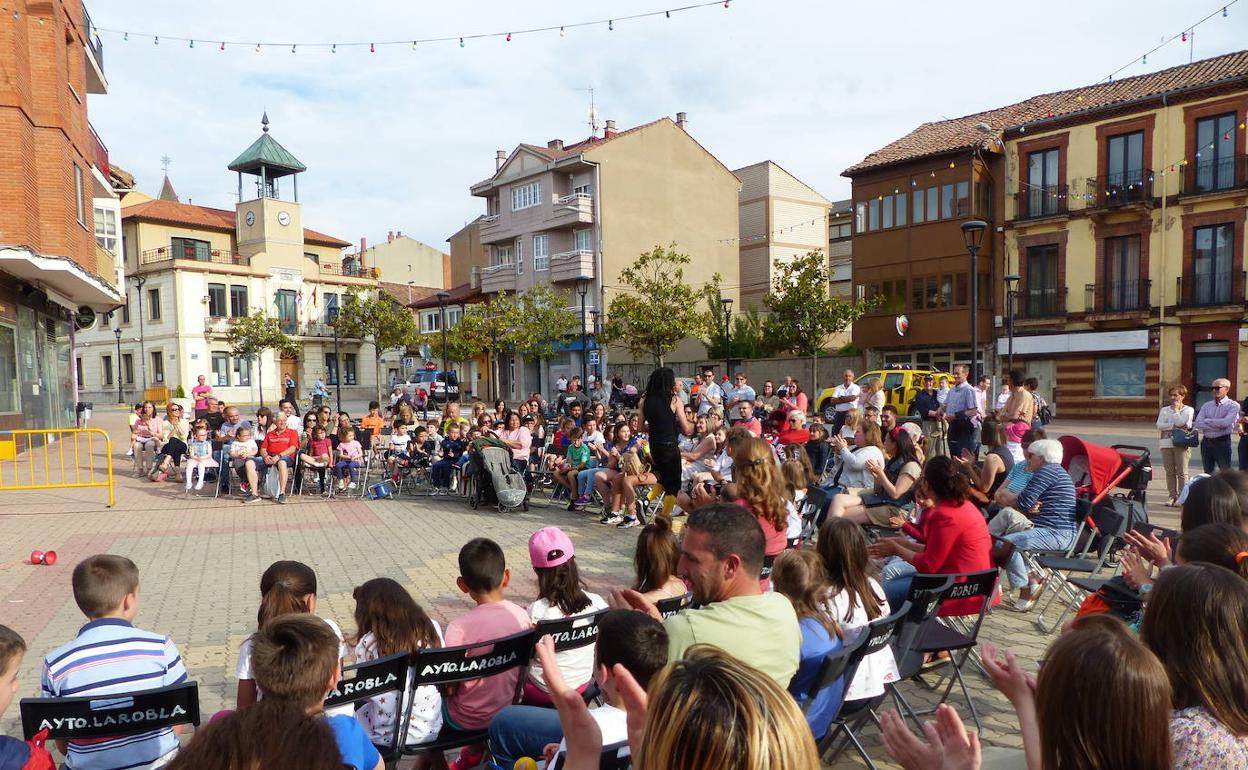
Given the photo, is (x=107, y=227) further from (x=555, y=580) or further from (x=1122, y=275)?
(x=1122, y=275)

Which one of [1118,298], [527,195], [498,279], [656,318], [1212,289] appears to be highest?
[527,195]

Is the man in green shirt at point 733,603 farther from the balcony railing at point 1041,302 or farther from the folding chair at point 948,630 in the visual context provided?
the balcony railing at point 1041,302

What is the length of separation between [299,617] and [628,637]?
1.09 m

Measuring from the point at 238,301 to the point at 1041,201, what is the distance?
4250cm

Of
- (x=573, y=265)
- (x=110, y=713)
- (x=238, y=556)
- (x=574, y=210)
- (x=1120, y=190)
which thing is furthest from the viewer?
(x=573, y=265)

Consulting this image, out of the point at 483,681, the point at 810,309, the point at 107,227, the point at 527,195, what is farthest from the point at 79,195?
the point at 527,195

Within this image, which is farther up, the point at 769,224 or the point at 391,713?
the point at 769,224

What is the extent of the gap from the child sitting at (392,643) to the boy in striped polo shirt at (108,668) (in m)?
0.74

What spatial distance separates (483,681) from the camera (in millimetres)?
3707

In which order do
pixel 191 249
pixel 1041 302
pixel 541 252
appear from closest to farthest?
pixel 1041 302 → pixel 541 252 → pixel 191 249

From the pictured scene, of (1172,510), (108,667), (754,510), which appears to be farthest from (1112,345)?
(108,667)

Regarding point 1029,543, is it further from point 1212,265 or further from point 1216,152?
point 1216,152

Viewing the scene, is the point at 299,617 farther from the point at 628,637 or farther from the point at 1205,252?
the point at 1205,252

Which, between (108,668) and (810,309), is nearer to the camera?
(108,668)
